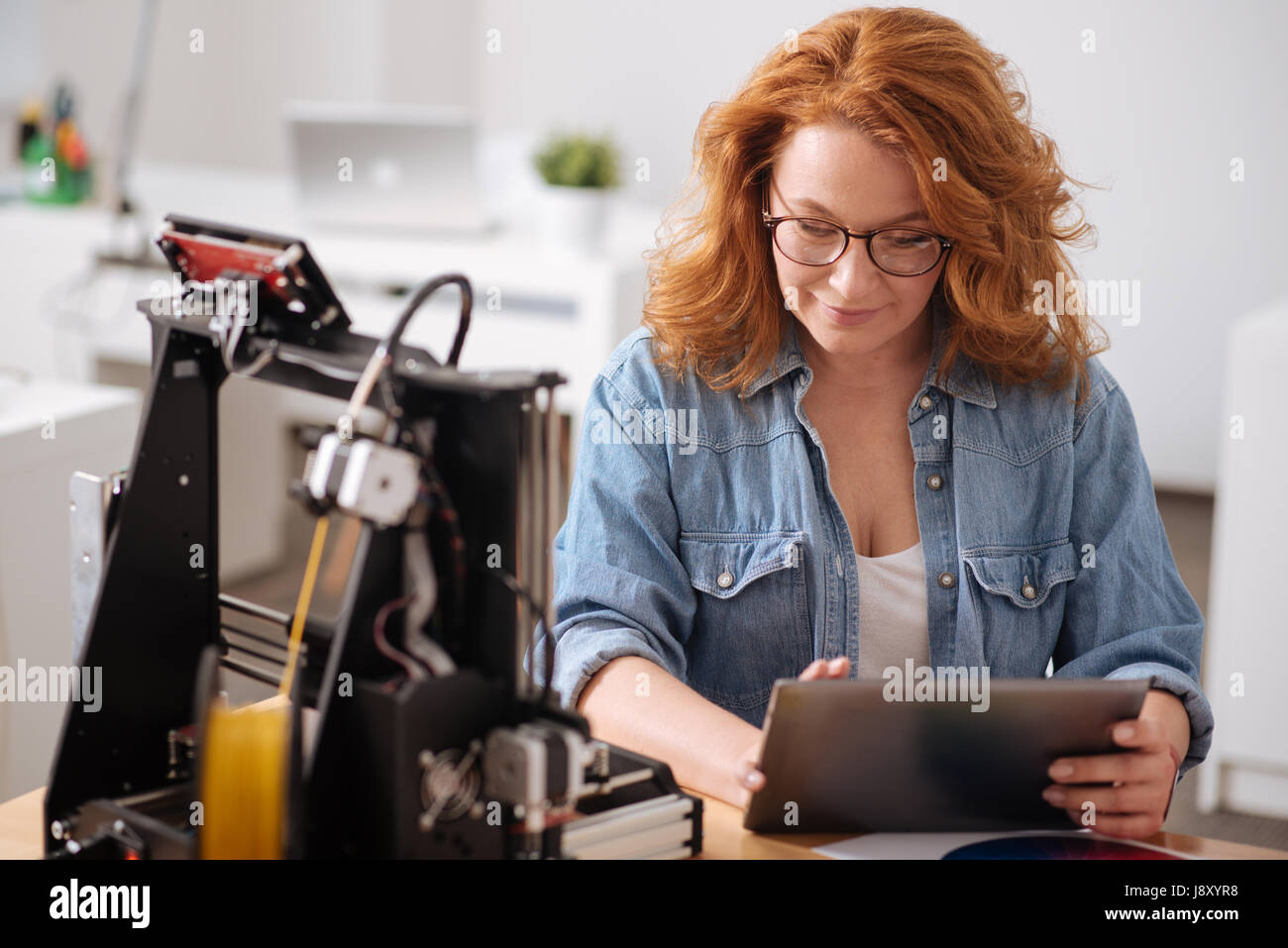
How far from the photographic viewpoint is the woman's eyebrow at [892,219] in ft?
4.28

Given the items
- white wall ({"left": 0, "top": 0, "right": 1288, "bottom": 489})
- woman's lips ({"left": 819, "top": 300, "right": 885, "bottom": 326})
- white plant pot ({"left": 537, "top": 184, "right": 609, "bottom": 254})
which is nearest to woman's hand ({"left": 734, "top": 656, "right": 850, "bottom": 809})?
woman's lips ({"left": 819, "top": 300, "right": 885, "bottom": 326})

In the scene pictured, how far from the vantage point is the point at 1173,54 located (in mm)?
3908

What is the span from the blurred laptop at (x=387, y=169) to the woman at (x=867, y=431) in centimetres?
182

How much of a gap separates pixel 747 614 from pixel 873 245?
39cm

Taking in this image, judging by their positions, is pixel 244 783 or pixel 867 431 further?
pixel 867 431

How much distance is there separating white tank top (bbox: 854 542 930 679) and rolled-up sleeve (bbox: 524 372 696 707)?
18 centimetres

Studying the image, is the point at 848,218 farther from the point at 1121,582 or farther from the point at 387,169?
the point at 387,169

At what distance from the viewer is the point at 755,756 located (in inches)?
43.6

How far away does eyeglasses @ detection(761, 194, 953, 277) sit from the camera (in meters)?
1.31

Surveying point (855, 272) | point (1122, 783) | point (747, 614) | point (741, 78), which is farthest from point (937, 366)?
point (741, 78)

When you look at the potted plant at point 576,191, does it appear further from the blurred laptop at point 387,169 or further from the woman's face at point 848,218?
the woman's face at point 848,218

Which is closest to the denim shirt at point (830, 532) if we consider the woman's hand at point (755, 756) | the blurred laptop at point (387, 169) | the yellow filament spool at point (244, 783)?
the woman's hand at point (755, 756)

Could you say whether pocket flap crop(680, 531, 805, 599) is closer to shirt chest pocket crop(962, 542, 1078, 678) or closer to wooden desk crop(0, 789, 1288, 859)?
shirt chest pocket crop(962, 542, 1078, 678)
